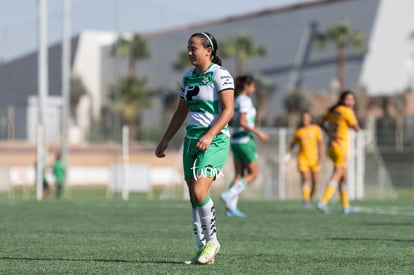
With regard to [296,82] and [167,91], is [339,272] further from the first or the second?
[167,91]

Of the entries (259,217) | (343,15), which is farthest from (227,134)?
(343,15)

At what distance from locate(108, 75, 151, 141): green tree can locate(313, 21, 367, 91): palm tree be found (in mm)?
16680

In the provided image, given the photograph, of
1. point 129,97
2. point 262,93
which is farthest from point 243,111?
point 129,97

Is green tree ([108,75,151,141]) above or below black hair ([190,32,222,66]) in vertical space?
above

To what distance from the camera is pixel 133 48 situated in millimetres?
97812

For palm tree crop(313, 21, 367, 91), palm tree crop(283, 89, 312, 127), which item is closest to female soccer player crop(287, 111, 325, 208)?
palm tree crop(283, 89, 312, 127)

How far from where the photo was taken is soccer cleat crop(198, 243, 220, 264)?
8.95m

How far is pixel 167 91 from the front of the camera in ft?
325

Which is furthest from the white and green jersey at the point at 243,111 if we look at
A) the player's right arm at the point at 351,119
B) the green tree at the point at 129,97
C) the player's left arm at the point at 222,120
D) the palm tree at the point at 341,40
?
the green tree at the point at 129,97

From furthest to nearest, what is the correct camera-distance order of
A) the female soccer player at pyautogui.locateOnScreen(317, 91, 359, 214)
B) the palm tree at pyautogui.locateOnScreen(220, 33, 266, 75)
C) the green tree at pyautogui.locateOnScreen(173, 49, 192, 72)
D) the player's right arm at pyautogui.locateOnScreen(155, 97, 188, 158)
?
the green tree at pyautogui.locateOnScreen(173, 49, 192, 72) → the palm tree at pyautogui.locateOnScreen(220, 33, 266, 75) → the female soccer player at pyautogui.locateOnScreen(317, 91, 359, 214) → the player's right arm at pyautogui.locateOnScreen(155, 97, 188, 158)

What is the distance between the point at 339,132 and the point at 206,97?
9.29 metres

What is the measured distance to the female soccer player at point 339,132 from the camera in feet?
59.0

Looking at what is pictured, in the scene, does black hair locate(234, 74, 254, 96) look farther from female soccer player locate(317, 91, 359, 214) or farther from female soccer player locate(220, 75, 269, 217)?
female soccer player locate(317, 91, 359, 214)

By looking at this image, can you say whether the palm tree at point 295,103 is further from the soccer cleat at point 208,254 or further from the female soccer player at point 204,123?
the soccer cleat at point 208,254
